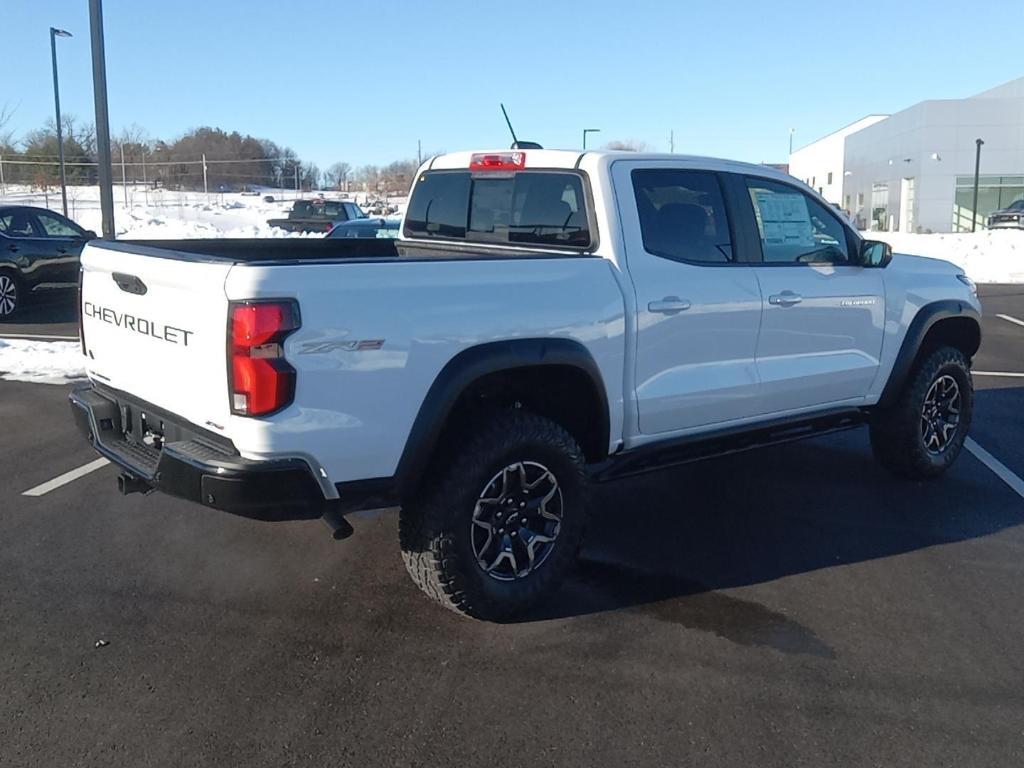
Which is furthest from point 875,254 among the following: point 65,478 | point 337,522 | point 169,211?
point 169,211

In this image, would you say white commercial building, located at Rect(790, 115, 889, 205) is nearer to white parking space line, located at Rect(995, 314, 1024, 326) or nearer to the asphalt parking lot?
white parking space line, located at Rect(995, 314, 1024, 326)

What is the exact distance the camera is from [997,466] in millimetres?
6492

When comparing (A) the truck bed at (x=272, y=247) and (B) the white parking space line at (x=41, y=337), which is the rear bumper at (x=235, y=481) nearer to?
(A) the truck bed at (x=272, y=247)

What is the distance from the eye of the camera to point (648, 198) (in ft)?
14.9

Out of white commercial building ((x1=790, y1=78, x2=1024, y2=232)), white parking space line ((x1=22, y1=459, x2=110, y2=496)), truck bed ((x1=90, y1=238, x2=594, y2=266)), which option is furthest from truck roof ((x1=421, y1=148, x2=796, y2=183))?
white commercial building ((x1=790, y1=78, x2=1024, y2=232))

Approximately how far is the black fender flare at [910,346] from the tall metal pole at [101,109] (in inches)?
316

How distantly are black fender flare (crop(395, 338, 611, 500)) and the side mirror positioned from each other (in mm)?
2324

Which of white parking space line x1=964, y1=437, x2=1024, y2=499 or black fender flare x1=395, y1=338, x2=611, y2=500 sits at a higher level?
black fender flare x1=395, y1=338, x2=611, y2=500

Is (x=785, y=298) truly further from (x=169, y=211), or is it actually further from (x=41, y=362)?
(x=169, y=211)

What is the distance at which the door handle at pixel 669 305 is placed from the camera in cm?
434

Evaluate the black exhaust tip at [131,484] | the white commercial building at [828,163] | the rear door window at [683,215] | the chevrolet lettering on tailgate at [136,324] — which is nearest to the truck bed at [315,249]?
the chevrolet lettering on tailgate at [136,324]

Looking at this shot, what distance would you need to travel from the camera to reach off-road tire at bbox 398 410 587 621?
3811 mm

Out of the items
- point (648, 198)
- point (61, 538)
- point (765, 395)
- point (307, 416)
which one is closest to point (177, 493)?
point (307, 416)

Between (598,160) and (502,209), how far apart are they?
0.76m
